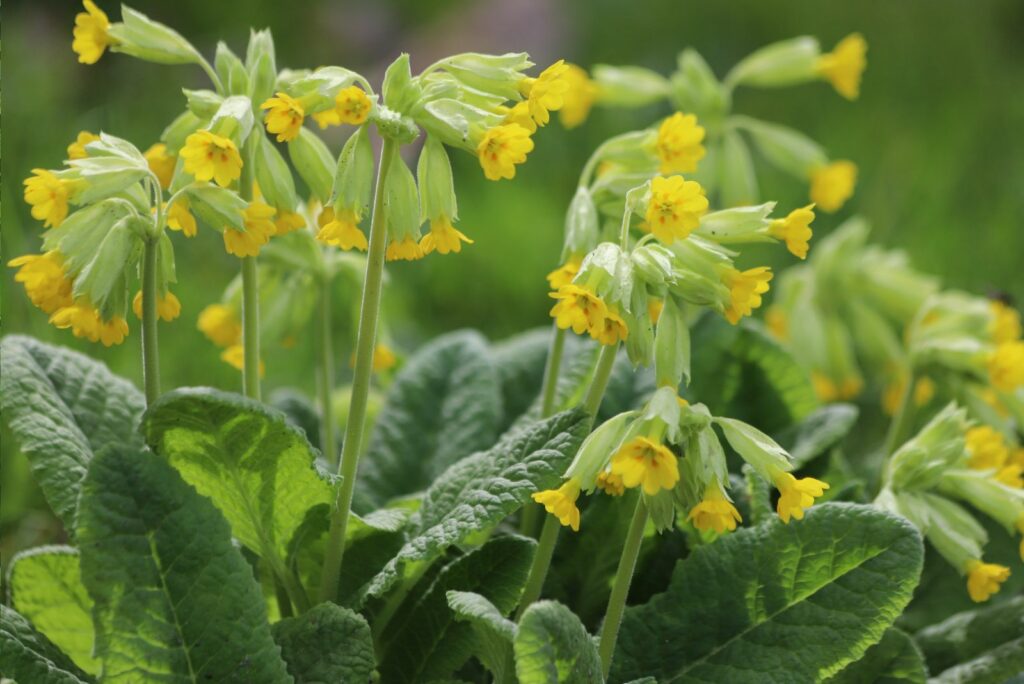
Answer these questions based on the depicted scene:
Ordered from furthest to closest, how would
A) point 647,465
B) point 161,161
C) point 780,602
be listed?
point 161,161
point 780,602
point 647,465

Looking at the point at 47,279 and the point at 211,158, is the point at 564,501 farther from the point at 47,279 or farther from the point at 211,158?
the point at 47,279

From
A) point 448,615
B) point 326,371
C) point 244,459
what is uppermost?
point 326,371

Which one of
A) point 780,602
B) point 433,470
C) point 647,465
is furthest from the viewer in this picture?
point 433,470

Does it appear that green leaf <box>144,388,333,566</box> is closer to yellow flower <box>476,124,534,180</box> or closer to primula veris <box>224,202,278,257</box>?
primula veris <box>224,202,278,257</box>

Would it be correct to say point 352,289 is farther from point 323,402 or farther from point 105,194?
point 105,194

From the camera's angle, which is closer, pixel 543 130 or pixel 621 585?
pixel 621 585

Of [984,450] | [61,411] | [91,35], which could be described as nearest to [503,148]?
[91,35]

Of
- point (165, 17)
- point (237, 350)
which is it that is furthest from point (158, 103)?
point (237, 350)

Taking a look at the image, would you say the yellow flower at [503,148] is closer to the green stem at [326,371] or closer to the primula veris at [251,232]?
the primula veris at [251,232]
